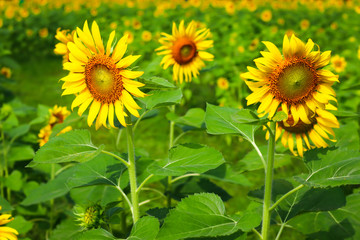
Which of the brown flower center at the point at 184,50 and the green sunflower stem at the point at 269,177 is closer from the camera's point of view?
the green sunflower stem at the point at 269,177

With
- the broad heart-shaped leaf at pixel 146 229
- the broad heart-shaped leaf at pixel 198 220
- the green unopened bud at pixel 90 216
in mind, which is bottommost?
the green unopened bud at pixel 90 216

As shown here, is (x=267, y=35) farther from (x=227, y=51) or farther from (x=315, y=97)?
(x=315, y=97)

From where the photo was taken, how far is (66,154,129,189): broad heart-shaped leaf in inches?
63.5

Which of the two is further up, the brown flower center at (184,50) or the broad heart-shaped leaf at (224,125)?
the brown flower center at (184,50)

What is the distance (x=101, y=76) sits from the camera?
1.37 meters

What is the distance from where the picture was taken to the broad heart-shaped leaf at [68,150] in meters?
1.35

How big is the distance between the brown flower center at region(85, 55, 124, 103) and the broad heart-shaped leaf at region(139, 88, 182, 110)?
0.20m

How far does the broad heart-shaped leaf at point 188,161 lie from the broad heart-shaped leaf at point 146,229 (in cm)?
16

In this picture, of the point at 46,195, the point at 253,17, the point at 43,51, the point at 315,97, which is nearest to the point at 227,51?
the point at 253,17

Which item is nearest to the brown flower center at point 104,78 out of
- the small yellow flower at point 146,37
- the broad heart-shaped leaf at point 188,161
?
the broad heart-shaped leaf at point 188,161

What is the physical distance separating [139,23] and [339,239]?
5.76m

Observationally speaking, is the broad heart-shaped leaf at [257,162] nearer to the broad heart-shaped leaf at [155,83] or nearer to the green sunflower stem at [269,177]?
the green sunflower stem at [269,177]

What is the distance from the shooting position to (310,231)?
1.58 m

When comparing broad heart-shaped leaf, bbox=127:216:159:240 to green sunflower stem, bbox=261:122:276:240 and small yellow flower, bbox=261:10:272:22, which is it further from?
A: small yellow flower, bbox=261:10:272:22
